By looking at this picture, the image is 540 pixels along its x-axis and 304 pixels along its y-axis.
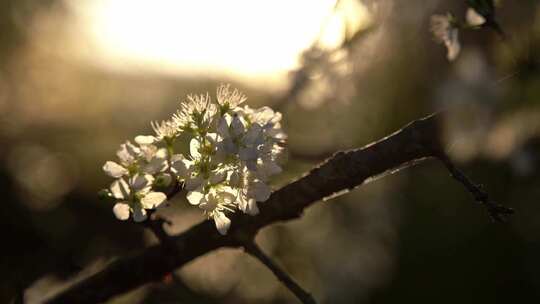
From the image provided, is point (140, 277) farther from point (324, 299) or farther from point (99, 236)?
point (99, 236)

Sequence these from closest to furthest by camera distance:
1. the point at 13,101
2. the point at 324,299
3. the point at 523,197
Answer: the point at 324,299, the point at 523,197, the point at 13,101

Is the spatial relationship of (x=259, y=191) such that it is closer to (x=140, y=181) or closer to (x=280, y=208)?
(x=280, y=208)

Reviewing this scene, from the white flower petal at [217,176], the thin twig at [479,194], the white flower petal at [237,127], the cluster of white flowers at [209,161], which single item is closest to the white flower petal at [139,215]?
the cluster of white flowers at [209,161]

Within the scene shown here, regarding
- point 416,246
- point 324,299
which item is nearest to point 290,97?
point 324,299

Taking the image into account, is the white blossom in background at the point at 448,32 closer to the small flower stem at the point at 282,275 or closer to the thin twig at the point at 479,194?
the thin twig at the point at 479,194

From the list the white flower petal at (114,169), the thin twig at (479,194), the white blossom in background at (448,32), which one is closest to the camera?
the thin twig at (479,194)

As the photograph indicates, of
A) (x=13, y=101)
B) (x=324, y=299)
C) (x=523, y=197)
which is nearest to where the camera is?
(x=324, y=299)
